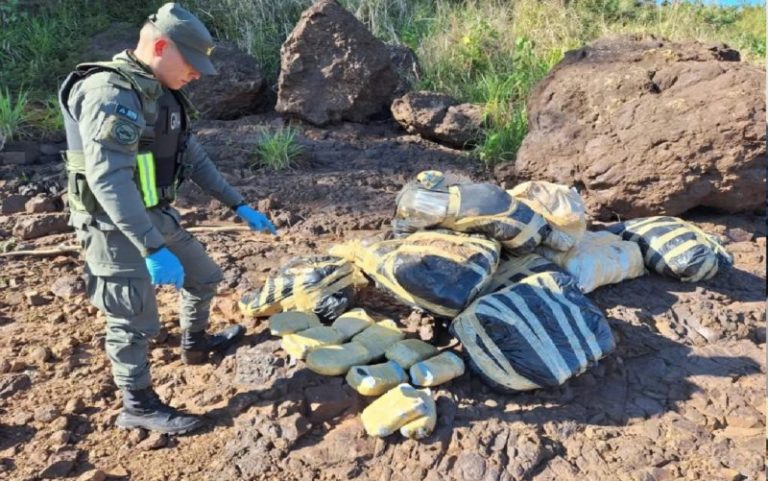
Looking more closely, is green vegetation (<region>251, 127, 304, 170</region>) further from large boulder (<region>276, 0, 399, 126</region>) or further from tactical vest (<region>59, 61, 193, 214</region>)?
tactical vest (<region>59, 61, 193, 214</region>)

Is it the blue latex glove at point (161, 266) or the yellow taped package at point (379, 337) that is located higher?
the blue latex glove at point (161, 266)

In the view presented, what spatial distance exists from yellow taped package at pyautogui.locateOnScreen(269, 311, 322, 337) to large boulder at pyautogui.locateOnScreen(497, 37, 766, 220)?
2.34m

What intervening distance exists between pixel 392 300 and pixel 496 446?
1.05m

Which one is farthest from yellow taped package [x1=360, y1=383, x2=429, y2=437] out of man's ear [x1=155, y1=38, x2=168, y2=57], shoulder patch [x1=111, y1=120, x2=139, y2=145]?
man's ear [x1=155, y1=38, x2=168, y2=57]

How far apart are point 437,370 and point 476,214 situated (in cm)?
75

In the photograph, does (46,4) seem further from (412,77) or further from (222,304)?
(222,304)

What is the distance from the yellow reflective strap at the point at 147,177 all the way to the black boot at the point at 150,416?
735mm

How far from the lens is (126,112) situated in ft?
7.13

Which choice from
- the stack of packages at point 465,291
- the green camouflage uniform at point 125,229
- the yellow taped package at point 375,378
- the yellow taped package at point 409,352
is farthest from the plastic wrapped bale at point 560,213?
the green camouflage uniform at point 125,229

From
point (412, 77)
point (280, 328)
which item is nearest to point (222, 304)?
point (280, 328)

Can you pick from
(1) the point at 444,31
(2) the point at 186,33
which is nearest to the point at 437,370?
(2) the point at 186,33

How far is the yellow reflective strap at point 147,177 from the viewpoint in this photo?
7.66 feet

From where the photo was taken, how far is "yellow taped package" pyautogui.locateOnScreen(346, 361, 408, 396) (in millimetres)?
2633

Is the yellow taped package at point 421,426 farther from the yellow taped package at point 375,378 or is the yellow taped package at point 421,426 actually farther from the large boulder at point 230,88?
the large boulder at point 230,88
